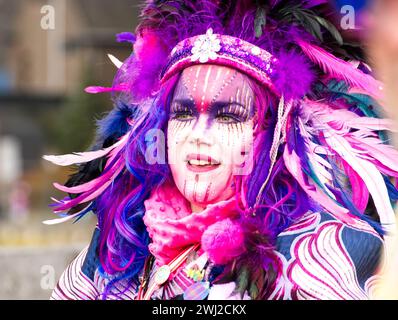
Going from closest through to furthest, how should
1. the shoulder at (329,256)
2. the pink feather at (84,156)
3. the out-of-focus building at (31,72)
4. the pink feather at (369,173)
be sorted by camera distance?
the shoulder at (329,256), the pink feather at (369,173), the pink feather at (84,156), the out-of-focus building at (31,72)

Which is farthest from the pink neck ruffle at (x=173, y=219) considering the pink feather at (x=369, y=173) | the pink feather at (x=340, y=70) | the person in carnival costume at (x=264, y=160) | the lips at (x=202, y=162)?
the pink feather at (x=340, y=70)

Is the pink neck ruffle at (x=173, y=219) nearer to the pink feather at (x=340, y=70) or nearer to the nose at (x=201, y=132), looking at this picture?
the nose at (x=201, y=132)

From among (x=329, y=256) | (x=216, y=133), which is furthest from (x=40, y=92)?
(x=329, y=256)

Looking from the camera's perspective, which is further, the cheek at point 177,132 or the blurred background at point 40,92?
the blurred background at point 40,92

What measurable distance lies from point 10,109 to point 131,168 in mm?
28096

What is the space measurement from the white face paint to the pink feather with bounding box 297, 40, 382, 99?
0.23m

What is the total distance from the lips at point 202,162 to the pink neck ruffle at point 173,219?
0.12 metres

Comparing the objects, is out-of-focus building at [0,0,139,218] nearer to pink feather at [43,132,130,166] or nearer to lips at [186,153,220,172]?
pink feather at [43,132,130,166]

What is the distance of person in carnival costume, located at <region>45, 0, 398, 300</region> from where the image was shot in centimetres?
247

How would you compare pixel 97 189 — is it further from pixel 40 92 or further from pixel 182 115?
pixel 40 92

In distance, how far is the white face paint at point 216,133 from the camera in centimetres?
253

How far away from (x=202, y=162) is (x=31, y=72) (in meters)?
27.8

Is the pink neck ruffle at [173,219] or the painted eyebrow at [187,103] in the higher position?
the painted eyebrow at [187,103]

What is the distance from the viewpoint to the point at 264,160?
255 cm
